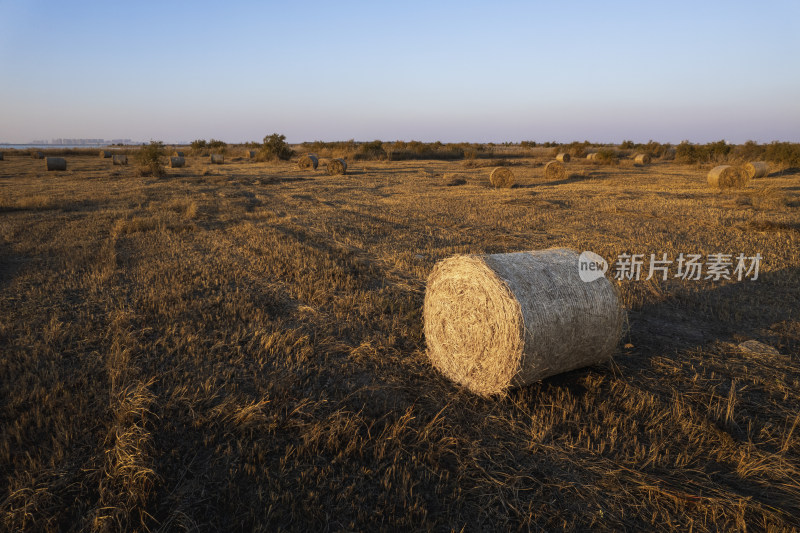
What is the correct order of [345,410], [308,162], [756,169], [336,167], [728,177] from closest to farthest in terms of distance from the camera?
1. [345,410]
2. [728,177]
3. [756,169]
4. [336,167]
5. [308,162]

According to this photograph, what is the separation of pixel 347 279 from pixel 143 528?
4893mm

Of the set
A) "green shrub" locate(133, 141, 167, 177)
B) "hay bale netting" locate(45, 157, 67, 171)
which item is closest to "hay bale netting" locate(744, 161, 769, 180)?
"green shrub" locate(133, 141, 167, 177)

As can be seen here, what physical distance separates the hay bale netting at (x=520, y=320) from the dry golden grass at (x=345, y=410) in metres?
0.25

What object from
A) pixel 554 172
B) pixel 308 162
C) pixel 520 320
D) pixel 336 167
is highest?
pixel 308 162

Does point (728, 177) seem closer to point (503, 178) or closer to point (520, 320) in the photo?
point (503, 178)

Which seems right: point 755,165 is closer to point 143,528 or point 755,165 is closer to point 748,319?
point 748,319

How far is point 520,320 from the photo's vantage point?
3.91 metres

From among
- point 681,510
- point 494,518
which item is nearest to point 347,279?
point 494,518

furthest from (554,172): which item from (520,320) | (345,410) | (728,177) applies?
(345,410)

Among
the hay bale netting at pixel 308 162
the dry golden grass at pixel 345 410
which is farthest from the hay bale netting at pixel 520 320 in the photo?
the hay bale netting at pixel 308 162

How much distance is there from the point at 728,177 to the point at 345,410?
70.0 feet

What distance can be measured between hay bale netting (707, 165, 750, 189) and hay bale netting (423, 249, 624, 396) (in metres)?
18.5

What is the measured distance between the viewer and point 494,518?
2811 mm

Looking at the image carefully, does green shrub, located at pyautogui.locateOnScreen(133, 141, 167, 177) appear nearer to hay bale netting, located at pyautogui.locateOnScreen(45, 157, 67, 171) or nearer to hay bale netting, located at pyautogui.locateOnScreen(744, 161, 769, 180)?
hay bale netting, located at pyautogui.locateOnScreen(45, 157, 67, 171)
